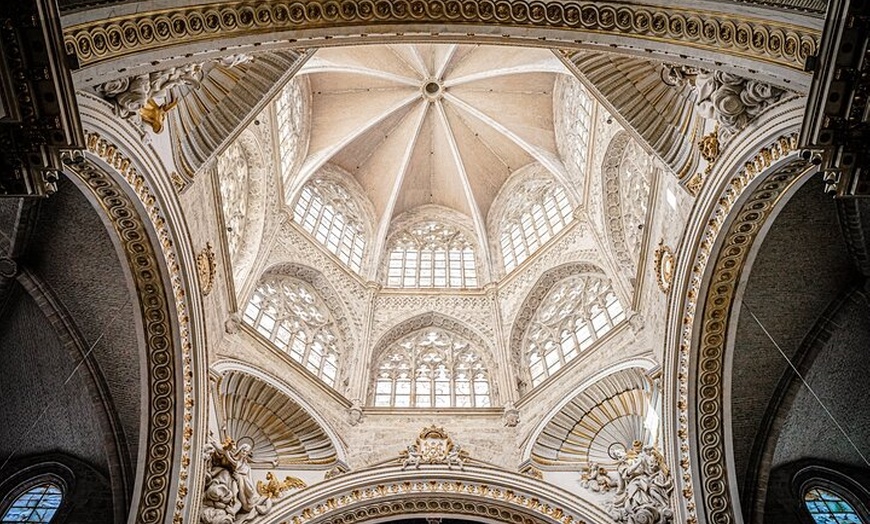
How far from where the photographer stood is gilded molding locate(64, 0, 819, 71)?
26.3ft

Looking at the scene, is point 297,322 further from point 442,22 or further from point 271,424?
point 442,22

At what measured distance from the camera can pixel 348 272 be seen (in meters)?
21.1

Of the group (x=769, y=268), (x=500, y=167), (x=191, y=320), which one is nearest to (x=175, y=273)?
(x=191, y=320)

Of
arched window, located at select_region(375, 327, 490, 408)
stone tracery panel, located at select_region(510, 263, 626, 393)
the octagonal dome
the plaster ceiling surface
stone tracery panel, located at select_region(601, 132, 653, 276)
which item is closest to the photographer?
stone tracery panel, located at select_region(601, 132, 653, 276)

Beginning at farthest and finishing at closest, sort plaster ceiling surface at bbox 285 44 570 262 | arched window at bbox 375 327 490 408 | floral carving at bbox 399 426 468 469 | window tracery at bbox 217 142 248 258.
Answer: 1. plaster ceiling surface at bbox 285 44 570 262
2. arched window at bbox 375 327 490 408
3. window tracery at bbox 217 142 248 258
4. floral carving at bbox 399 426 468 469

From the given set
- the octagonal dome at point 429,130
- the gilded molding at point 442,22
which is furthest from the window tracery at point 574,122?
the gilded molding at point 442,22

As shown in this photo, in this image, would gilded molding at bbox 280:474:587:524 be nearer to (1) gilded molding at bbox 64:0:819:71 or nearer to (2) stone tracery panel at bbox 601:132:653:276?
(2) stone tracery panel at bbox 601:132:653:276

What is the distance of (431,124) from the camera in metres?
25.7

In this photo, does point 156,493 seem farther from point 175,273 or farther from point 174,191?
point 174,191

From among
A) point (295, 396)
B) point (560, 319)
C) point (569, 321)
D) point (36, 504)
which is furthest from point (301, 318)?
point (36, 504)

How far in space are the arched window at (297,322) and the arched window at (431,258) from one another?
2.74 metres

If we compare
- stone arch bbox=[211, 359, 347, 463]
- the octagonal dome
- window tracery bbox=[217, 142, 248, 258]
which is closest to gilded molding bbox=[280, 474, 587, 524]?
stone arch bbox=[211, 359, 347, 463]

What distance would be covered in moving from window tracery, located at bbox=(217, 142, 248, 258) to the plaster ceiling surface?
18.9 ft

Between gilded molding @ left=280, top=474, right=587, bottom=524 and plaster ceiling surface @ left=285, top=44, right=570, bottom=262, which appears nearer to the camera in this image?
gilded molding @ left=280, top=474, right=587, bottom=524
